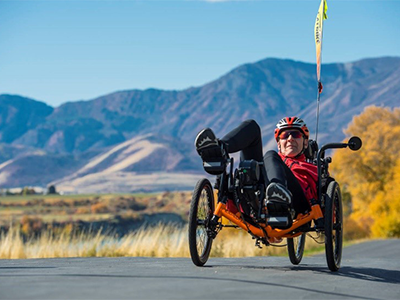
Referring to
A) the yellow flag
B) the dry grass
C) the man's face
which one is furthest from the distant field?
the man's face

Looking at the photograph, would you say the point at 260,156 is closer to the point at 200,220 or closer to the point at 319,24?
the point at 200,220

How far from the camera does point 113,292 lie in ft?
20.3

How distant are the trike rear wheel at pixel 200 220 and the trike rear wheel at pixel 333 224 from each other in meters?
1.23

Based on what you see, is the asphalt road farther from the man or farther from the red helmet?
the red helmet

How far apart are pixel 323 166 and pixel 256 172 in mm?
1377

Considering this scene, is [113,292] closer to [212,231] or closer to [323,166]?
[212,231]

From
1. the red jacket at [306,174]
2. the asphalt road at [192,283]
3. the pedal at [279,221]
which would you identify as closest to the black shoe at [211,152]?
the pedal at [279,221]

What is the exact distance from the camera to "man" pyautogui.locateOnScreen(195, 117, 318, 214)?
7.82 m

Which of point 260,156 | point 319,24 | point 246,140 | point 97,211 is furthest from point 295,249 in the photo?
point 97,211

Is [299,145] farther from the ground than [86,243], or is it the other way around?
[299,145]

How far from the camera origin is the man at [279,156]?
782cm

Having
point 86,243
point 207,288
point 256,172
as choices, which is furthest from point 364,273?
point 86,243

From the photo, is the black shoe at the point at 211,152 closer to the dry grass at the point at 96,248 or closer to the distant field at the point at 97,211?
the dry grass at the point at 96,248

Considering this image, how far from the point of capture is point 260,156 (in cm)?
850
